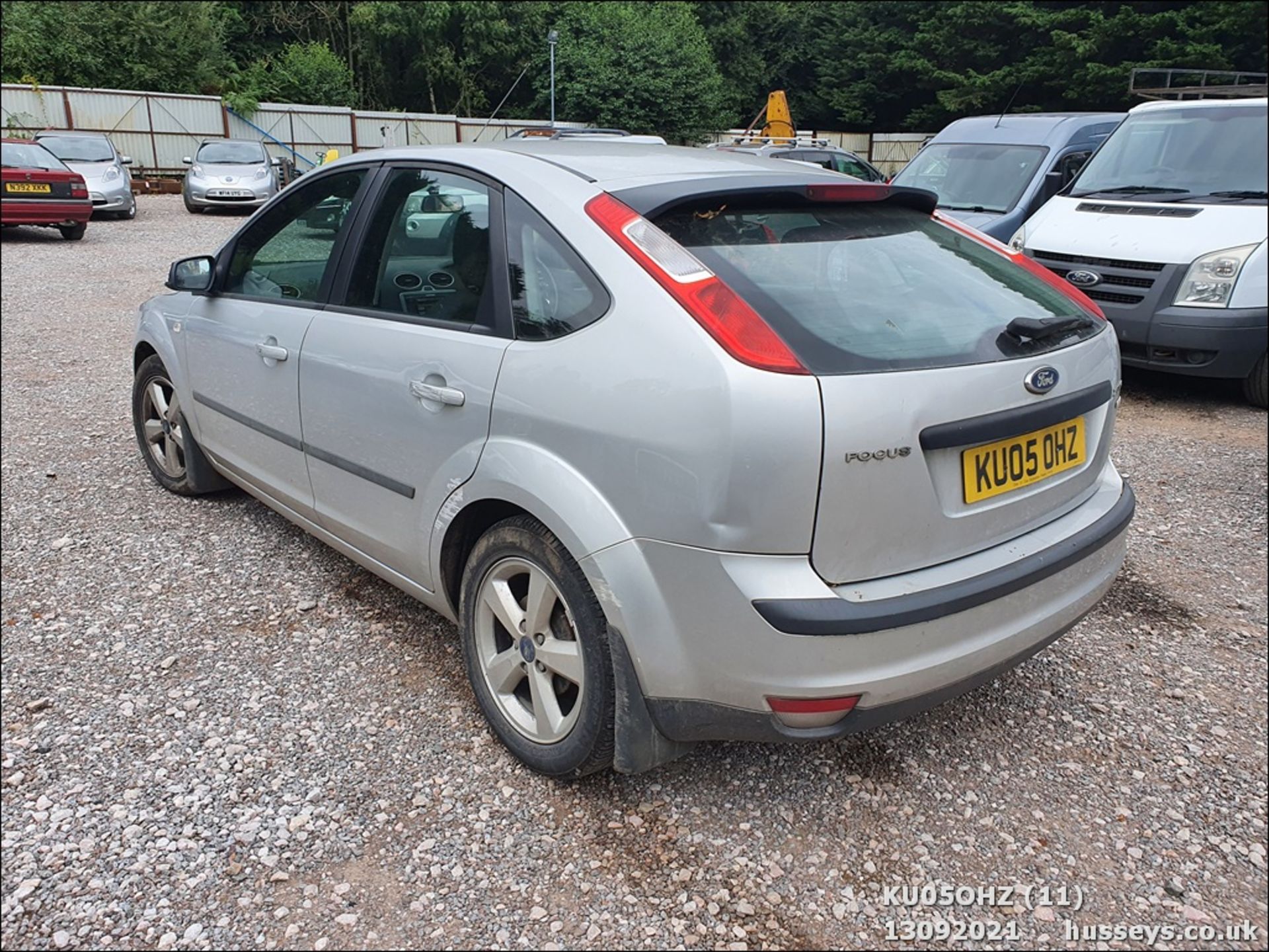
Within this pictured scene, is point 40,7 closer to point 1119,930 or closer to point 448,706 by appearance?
point 448,706

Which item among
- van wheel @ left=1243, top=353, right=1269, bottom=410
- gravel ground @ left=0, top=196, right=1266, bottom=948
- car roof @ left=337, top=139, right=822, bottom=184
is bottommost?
gravel ground @ left=0, top=196, right=1266, bottom=948

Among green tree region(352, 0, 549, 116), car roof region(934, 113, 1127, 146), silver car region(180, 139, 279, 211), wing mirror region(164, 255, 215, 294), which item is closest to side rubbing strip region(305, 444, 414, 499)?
wing mirror region(164, 255, 215, 294)

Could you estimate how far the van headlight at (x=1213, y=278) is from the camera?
5695 mm

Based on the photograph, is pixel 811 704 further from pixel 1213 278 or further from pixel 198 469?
pixel 1213 278

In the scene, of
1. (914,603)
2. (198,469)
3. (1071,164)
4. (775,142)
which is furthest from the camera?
(775,142)

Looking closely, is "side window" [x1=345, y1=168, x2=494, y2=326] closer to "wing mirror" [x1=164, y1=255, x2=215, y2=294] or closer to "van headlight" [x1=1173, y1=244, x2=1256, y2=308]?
"wing mirror" [x1=164, y1=255, x2=215, y2=294]

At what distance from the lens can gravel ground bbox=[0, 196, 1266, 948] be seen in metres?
2.10

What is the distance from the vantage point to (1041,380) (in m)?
2.26

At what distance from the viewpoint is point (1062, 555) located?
7.69 ft

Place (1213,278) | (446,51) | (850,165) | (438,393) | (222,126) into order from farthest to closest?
(446,51) → (222,126) → (850,165) → (1213,278) → (438,393)

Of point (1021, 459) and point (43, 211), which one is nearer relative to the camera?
point (1021, 459)

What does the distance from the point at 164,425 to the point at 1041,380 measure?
12.5ft

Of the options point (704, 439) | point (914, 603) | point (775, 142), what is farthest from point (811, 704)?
point (775, 142)

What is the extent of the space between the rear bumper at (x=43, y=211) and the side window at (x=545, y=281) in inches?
554
